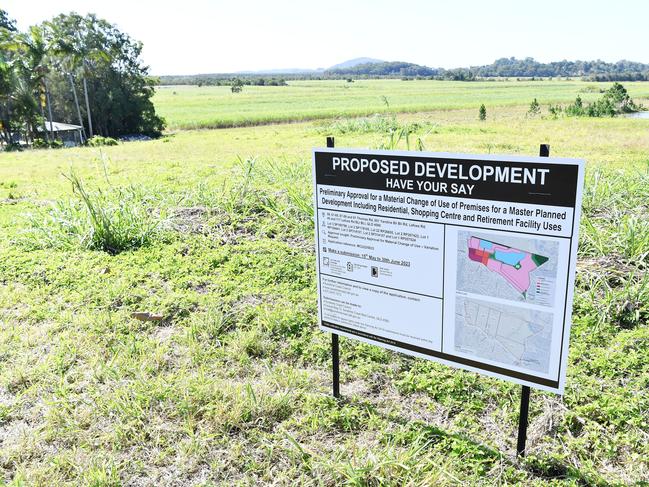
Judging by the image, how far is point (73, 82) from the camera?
44375mm

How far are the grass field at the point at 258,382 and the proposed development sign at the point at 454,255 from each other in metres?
0.51

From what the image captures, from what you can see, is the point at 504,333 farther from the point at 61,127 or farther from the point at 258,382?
the point at 61,127

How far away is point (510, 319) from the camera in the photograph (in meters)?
2.56

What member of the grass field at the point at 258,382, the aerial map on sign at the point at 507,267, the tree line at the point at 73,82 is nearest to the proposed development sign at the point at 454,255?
the aerial map on sign at the point at 507,267

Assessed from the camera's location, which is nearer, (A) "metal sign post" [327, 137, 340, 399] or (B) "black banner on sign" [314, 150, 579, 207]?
(B) "black banner on sign" [314, 150, 579, 207]

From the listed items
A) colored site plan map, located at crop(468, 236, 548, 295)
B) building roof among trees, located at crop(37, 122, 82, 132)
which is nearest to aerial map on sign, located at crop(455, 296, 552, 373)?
colored site plan map, located at crop(468, 236, 548, 295)

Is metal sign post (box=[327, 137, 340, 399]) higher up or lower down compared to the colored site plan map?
lower down

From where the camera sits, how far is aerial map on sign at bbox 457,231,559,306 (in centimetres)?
242

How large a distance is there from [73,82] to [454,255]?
48521 mm

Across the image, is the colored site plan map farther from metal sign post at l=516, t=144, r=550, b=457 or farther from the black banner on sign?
metal sign post at l=516, t=144, r=550, b=457

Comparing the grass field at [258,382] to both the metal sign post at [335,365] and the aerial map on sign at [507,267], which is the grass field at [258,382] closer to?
the metal sign post at [335,365]

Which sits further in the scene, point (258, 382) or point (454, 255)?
point (258, 382)

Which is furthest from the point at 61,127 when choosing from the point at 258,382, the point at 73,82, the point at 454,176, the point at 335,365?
the point at 454,176

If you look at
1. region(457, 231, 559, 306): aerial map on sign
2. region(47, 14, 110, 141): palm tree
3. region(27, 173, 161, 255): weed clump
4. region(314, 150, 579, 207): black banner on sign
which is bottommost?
region(27, 173, 161, 255): weed clump
